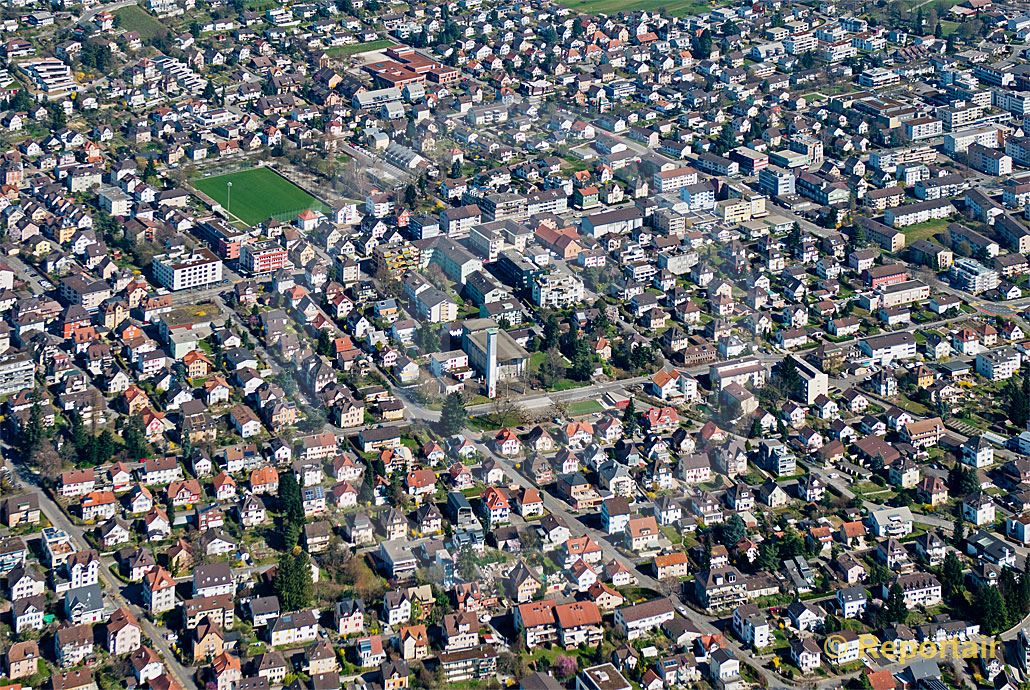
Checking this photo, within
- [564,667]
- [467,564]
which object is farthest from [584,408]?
[564,667]

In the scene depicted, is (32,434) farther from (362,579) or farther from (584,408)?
(584,408)

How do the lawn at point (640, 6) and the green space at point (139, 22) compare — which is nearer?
the green space at point (139, 22)

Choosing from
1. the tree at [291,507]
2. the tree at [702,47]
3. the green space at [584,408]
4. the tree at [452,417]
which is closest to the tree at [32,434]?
the tree at [291,507]

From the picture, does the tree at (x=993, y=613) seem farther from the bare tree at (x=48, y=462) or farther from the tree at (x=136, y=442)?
the bare tree at (x=48, y=462)

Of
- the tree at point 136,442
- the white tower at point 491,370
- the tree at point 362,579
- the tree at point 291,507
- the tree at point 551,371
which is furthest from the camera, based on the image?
the tree at point 551,371

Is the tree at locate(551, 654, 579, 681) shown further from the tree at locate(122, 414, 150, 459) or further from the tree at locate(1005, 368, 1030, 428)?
the tree at locate(1005, 368, 1030, 428)

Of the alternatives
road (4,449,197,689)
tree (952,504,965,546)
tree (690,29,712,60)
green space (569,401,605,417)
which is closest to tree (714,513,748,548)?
tree (952,504,965,546)
